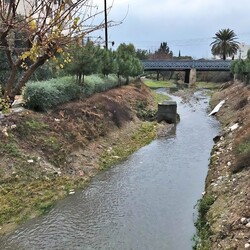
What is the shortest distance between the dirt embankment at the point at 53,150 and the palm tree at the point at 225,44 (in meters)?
54.8

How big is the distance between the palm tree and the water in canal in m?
59.4

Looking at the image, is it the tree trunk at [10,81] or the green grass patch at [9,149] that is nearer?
the tree trunk at [10,81]

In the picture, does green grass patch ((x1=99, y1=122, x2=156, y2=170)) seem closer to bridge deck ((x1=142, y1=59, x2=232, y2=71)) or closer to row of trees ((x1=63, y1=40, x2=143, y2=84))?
row of trees ((x1=63, y1=40, x2=143, y2=84))

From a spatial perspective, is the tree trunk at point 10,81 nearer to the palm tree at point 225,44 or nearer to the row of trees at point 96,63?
the row of trees at point 96,63

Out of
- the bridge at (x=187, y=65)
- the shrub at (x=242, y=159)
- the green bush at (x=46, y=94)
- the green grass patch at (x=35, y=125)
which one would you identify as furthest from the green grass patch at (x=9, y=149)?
the bridge at (x=187, y=65)

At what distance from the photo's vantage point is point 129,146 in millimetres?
22094

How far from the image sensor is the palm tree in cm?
7419

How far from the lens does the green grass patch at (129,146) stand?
61.3 feet

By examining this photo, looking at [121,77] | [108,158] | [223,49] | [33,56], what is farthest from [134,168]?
[223,49]

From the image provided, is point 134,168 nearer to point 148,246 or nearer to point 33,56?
point 148,246

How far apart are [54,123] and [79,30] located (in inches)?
571

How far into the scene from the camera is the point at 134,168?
17.9 meters

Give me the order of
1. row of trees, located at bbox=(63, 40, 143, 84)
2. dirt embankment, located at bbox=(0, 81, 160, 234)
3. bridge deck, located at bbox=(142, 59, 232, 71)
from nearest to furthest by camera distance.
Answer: dirt embankment, located at bbox=(0, 81, 160, 234) < row of trees, located at bbox=(63, 40, 143, 84) < bridge deck, located at bbox=(142, 59, 232, 71)

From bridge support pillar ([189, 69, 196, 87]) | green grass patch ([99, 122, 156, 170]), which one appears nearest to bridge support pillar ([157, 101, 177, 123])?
green grass patch ([99, 122, 156, 170])
